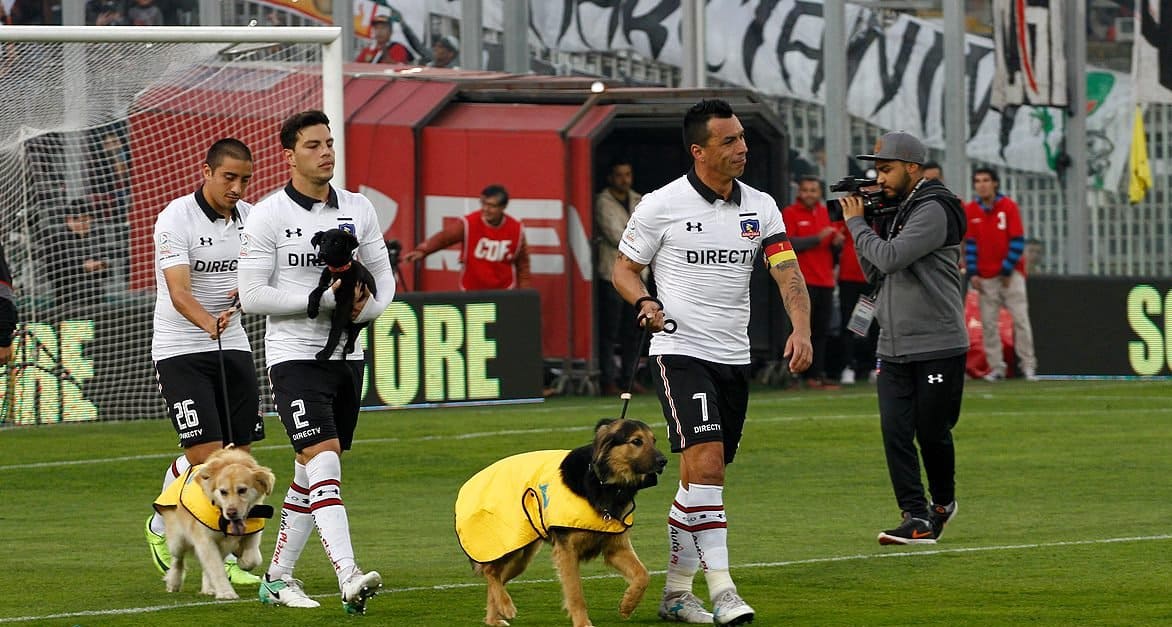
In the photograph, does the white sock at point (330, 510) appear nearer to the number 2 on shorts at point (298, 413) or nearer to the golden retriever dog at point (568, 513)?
the number 2 on shorts at point (298, 413)

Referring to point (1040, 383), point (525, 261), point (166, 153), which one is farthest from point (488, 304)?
point (1040, 383)

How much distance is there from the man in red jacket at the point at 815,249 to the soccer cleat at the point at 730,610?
13375 mm

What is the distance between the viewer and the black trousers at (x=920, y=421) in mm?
11602

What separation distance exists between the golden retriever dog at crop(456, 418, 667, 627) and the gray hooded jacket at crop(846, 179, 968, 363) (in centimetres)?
→ 310

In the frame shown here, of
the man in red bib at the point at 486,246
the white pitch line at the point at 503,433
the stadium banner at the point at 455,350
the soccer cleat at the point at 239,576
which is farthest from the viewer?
the man in red bib at the point at 486,246

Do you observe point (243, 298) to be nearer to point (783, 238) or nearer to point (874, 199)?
point (783, 238)

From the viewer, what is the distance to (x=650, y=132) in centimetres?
2417

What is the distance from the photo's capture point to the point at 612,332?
22.4 meters

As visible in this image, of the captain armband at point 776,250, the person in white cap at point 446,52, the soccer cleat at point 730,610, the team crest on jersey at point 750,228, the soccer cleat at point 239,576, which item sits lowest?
the soccer cleat at point 239,576

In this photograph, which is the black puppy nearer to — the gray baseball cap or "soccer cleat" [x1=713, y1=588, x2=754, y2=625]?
"soccer cleat" [x1=713, y1=588, x2=754, y2=625]

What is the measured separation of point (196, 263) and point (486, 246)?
10.7 meters

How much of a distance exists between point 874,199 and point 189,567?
158 inches

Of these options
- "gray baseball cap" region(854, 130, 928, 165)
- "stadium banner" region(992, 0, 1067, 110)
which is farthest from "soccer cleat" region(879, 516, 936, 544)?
"stadium banner" region(992, 0, 1067, 110)

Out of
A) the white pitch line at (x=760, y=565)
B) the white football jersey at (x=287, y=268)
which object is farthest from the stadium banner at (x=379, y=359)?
the white football jersey at (x=287, y=268)
